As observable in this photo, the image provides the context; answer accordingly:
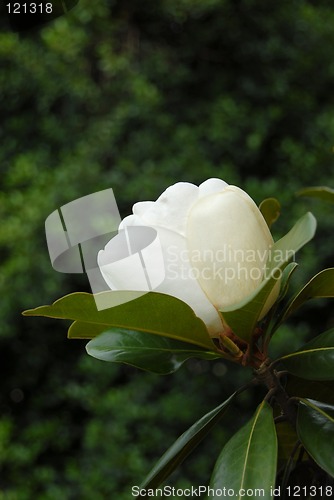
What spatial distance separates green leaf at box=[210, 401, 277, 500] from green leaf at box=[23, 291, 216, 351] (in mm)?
66

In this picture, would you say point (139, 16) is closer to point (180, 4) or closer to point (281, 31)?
point (180, 4)

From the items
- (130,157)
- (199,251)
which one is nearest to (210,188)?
(199,251)

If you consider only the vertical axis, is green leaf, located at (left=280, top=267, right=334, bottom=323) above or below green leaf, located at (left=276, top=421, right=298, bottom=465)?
above

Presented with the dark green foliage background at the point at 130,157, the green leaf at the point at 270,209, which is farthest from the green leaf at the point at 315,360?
the dark green foliage background at the point at 130,157

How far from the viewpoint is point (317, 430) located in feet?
1.64

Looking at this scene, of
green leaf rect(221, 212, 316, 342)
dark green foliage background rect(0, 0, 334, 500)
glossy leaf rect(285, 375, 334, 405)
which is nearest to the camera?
green leaf rect(221, 212, 316, 342)

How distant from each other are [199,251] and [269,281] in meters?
0.05

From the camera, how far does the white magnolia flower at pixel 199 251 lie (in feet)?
1.54

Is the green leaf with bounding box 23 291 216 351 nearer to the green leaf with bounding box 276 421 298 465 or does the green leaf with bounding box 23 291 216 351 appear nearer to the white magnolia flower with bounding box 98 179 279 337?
the white magnolia flower with bounding box 98 179 279 337

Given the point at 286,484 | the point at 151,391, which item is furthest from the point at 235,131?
the point at 286,484

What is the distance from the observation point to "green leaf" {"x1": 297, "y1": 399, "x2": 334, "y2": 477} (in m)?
0.48

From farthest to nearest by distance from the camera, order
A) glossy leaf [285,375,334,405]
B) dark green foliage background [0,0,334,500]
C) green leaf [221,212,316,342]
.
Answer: dark green foliage background [0,0,334,500] → glossy leaf [285,375,334,405] → green leaf [221,212,316,342]

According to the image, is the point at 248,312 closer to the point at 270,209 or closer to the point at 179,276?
the point at 179,276

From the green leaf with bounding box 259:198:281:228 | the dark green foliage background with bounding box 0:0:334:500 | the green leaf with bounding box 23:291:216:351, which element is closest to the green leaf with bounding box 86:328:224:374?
the green leaf with bounding box 23:291:216:351
